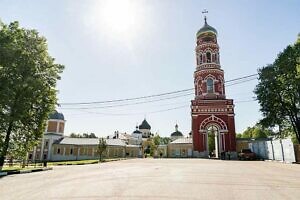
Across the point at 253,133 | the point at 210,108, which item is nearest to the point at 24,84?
the point at 210,108

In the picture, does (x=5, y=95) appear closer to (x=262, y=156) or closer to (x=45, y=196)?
(x=45, y=196)

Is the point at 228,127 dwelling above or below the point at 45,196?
above

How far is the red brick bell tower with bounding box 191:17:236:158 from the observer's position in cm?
3984

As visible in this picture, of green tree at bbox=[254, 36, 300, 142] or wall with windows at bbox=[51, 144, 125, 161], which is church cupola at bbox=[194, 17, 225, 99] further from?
wall with windows at bbox=[51, 144, 125, 161]

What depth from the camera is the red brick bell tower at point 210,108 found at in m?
39.8

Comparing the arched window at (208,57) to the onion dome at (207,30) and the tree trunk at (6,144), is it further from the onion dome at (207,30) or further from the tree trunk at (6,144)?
the tree trunk at (6,144)

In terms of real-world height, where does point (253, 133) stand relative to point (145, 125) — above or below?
below

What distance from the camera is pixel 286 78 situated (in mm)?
28031

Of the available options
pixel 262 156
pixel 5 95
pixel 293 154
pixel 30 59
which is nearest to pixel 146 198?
pixel 5 95

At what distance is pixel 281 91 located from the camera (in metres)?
29.9

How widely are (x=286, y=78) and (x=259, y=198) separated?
82.9 feet

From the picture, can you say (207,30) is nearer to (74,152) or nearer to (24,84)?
(24,84)

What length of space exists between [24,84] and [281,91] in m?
28.0

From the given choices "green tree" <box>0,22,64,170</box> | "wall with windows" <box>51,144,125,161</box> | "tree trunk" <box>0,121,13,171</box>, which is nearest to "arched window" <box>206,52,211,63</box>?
"green tree" <box>0,22,64,170</box>
